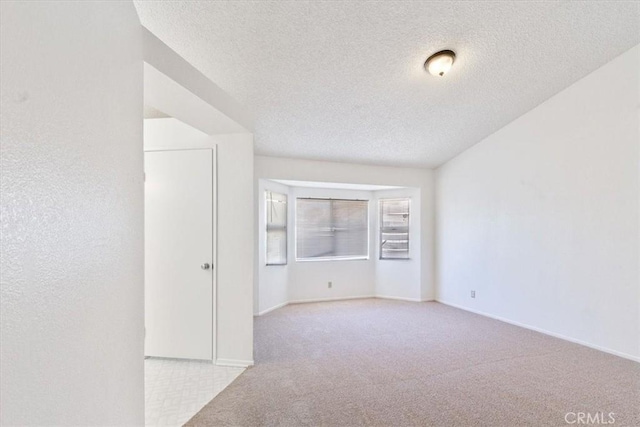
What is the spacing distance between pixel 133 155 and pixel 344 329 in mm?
3382

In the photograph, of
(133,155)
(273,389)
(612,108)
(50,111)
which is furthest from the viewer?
(612,108)

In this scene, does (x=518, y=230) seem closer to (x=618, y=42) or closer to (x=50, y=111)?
(x=618, y=42)

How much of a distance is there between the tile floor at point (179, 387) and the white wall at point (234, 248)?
0.22m

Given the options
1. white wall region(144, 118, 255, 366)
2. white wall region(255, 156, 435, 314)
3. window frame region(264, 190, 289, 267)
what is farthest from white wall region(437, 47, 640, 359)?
white wall region(144, 118, 255, 366)

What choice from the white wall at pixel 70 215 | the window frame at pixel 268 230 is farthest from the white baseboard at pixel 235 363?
the window frame at pixel 268 230

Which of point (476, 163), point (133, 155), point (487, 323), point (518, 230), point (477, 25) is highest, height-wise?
point (477, 25)

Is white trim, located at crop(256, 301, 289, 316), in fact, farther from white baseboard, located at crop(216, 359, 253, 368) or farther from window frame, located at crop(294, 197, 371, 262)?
white baseboard, located at crop(216, 359, 253, 368)

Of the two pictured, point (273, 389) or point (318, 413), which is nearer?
point (318, 413)

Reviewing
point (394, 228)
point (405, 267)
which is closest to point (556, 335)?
Answer: point (405, 267)

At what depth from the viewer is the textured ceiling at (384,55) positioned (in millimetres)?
2861

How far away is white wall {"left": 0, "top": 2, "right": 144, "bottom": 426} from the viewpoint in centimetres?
103

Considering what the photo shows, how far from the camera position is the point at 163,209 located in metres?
3.44

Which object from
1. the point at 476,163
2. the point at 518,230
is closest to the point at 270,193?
the point at 476,163

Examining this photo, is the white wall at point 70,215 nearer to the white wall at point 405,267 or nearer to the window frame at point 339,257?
the window frame at point 339,257
